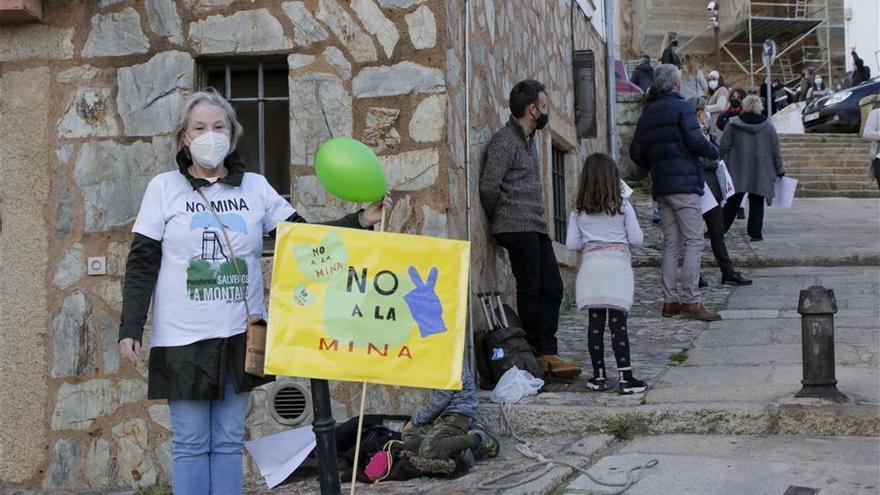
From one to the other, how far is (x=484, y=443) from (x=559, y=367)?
52.3 inches

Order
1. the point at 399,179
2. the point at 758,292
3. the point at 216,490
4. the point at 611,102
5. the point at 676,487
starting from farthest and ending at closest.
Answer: the point at 611,102
the point at 758,292
the point at 399,179
the point at 676,487
the point at 216,490

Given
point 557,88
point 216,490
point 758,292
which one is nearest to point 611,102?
point 557,88

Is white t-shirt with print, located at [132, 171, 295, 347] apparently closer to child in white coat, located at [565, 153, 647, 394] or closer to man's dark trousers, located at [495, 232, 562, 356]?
child in white coat, located at [565, 153, 647, 394]

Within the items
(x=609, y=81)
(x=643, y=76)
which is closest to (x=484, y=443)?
(x=609, y=81)

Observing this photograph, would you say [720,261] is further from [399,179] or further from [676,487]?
[676,487]

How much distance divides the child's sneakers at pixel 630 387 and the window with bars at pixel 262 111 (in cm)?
233

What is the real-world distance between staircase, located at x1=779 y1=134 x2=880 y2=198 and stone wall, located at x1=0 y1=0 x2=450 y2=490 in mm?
13266

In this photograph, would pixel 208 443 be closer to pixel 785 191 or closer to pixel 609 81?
pixel 785 191

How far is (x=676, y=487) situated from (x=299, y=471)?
6.49 ft

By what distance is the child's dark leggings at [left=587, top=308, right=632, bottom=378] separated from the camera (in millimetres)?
6785

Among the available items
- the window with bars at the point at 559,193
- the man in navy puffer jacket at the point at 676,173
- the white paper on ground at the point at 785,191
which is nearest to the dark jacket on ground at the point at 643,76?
the white paper on ground at the point at 785,191

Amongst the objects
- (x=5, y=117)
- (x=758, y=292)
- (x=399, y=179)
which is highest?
(x=5, y=117)

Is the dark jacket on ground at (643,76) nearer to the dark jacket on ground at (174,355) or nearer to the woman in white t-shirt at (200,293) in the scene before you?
the woman in white t-shirt at (200,293)

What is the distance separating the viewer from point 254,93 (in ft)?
24.3
